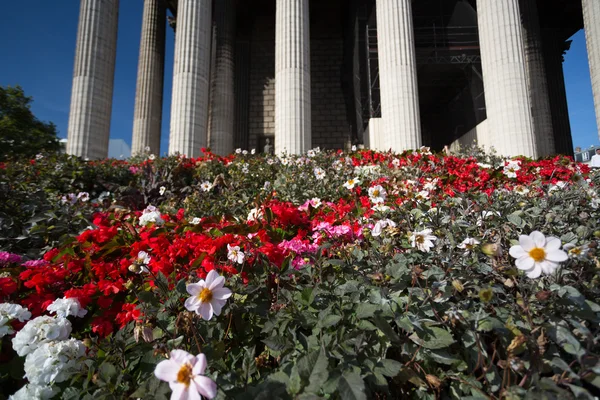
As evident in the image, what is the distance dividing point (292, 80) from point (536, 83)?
13317 millimetres

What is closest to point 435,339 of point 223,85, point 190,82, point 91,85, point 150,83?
point 190,82

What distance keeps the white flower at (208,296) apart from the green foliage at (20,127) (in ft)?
76.7

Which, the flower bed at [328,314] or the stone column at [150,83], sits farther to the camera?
the stone column at [150,83]

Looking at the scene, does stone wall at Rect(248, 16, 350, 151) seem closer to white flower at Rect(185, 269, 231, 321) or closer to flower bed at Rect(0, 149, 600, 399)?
flower bed at Rect(0, 149, 600, 399)

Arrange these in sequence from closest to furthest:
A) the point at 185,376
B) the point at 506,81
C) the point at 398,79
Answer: the point at 185,376
the point at 506,81
the point at 398,79

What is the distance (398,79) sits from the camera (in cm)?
1133

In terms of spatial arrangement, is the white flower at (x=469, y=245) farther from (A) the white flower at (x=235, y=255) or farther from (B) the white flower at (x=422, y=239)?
(A) the white flower at (x=235, y=255)

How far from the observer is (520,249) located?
1.07m

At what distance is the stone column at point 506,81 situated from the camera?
10.8 metres

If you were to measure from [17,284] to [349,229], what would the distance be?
1.97 m

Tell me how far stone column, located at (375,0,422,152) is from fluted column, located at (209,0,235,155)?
8208 millimetres

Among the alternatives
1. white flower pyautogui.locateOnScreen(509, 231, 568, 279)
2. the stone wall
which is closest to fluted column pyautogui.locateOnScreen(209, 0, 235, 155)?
the stone wall

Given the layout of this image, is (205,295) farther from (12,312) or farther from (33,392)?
(12,312)

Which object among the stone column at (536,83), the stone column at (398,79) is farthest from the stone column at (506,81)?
the stone column at (536,83)
